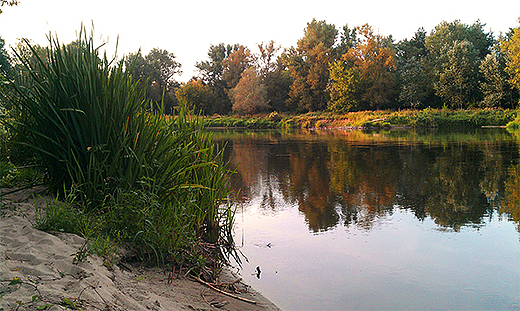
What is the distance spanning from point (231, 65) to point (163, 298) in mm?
66369

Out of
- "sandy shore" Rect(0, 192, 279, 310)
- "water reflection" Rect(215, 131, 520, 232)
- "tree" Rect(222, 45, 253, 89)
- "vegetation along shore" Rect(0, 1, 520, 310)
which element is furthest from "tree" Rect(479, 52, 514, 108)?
"sandy shore" Rect(0, 192, 279, 310)

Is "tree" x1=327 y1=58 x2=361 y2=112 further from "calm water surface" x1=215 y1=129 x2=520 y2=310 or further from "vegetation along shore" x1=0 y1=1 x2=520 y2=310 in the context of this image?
"vegetation along shore" x1=0 y1=1 x2=520 y2=310

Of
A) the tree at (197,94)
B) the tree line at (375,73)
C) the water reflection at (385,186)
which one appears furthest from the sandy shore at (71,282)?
the tree at (197,94)

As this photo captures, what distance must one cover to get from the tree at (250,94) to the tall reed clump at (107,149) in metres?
52.6

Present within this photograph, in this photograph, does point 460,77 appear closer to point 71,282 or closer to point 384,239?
point 384,239

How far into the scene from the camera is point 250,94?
56500 millimetres

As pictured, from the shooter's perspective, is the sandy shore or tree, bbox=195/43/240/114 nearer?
the sandy shore

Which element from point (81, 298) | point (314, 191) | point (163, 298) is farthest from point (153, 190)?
point (314, 191)

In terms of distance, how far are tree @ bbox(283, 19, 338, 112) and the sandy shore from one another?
54734 millimetres

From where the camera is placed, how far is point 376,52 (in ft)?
166

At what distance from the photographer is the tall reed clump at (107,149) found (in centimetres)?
386

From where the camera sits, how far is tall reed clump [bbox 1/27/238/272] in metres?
3.86

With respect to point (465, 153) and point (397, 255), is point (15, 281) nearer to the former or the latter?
point (397, 255)

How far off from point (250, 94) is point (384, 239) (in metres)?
52.1
